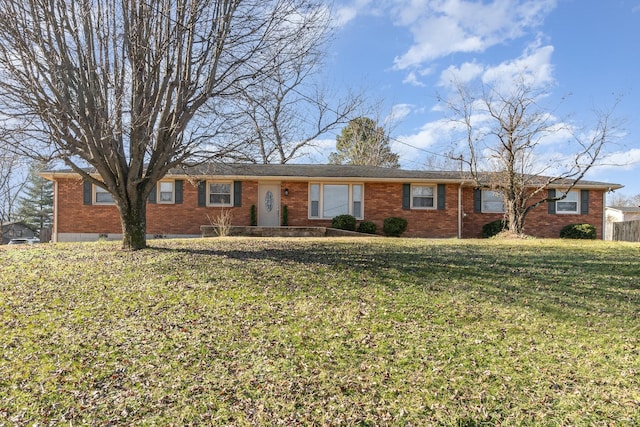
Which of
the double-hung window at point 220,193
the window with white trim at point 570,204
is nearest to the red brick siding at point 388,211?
the double-hung window at point 220,193

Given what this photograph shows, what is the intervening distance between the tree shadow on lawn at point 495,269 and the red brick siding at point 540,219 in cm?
691

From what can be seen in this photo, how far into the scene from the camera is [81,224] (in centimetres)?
1606

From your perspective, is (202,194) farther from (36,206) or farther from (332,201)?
(36,206)

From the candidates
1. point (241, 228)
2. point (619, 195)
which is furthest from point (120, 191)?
point (619, 195)

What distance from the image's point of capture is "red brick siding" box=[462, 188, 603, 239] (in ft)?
56.5

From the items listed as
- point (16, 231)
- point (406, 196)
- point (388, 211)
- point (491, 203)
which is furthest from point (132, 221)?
point (16, 231)

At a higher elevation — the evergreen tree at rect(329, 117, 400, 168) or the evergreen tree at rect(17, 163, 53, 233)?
the evergreen tree at rect(329, 117, 400, 168)

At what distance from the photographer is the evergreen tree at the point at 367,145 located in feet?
102

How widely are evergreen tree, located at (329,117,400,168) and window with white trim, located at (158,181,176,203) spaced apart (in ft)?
56.5

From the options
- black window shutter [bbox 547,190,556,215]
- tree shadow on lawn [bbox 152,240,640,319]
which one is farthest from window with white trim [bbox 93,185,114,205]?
black window shutter [bbox 547,190,556,215]

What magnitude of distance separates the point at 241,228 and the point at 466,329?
11.0 meters

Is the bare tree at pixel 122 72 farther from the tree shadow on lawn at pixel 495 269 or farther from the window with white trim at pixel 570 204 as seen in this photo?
the window with white trim at pixel 570 204

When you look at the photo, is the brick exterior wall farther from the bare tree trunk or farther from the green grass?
the green grass

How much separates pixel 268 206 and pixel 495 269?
11046 mm
